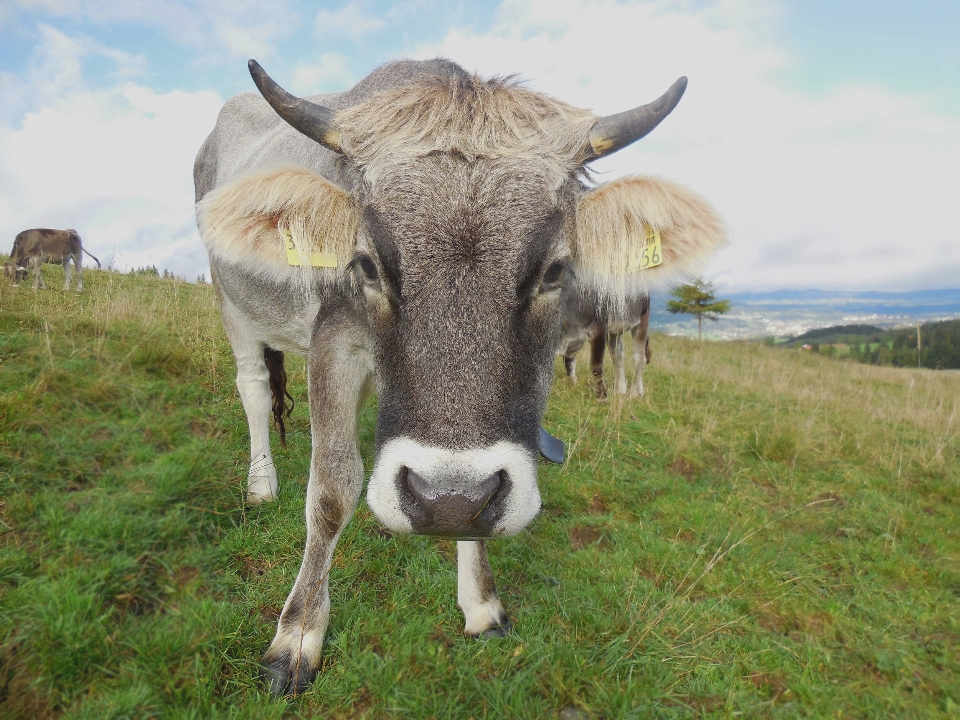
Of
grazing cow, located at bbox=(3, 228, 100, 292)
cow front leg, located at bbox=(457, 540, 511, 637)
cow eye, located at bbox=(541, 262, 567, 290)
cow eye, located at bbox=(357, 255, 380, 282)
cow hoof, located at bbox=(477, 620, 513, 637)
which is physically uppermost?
grazing cow, located at bbox=(3, 228, 100, 292)

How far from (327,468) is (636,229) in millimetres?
1870

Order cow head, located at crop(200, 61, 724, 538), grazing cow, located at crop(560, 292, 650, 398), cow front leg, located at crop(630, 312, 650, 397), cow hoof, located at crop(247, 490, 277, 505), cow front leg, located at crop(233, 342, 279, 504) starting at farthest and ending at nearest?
cow front leg, located at crop(630, 312, 650, 397), grazing cow, located at crop(560, 292, 650, 398), cow front leg, located at crop(233, 342, 279, 504), cow hoof, located at crop(247, 490, 277, 505), cow head, located at crop(200, 61, 724, 538)

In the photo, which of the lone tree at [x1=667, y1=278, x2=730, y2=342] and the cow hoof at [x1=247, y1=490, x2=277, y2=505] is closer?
the cow hoof at [x1=247, y1=490, x2=277, y2=505]

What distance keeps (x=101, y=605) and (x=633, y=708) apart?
245 centimetres

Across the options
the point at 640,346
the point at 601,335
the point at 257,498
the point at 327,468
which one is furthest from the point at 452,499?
the point at 640,346

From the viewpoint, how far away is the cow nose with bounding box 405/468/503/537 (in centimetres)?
169

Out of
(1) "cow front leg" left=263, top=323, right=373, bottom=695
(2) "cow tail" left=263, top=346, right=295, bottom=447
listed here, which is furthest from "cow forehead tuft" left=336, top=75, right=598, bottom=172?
(2) "cow tail" left=263, top=346, right=295, bottom=447

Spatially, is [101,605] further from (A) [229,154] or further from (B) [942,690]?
(B) [942,690]

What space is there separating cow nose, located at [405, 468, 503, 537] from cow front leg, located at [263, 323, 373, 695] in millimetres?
1015

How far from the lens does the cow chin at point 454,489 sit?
5.58 feet

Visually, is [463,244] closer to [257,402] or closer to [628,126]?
[628,126]

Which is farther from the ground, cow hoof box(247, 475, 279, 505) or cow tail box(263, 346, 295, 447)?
cow tail box(263, 346, 295, 447)

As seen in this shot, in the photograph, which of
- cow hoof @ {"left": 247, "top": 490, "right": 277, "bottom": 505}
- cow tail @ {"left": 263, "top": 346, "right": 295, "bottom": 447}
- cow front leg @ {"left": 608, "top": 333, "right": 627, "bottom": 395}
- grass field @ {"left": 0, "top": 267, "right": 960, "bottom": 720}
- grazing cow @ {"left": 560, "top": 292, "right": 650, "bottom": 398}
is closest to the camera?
grass field @ {"left": 0, "top": 267, "right": 960, "bottom": 720}

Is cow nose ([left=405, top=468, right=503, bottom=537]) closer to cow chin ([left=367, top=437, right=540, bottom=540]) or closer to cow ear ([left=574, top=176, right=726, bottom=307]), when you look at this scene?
cow chin ([left=367, top=437, right=540, bottom=540])
